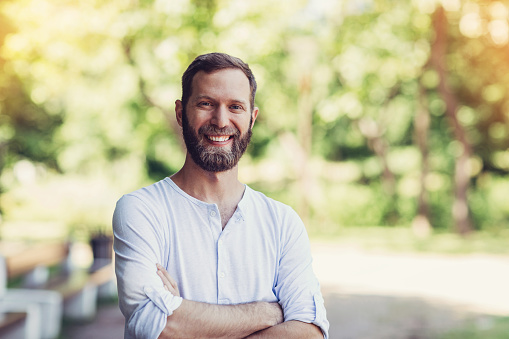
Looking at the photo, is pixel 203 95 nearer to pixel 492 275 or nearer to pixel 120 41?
pixel 492 275

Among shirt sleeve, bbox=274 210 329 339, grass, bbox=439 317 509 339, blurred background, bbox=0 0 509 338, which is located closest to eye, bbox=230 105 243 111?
shirt sleeve, bbox=274 210 329 339

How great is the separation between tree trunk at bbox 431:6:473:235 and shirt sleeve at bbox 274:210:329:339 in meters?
19.7

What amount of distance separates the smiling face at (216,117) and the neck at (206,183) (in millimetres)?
44

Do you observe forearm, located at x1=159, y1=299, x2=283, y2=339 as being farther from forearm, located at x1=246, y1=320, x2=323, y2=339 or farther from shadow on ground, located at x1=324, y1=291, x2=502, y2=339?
shadow on ground, located at x1=324, y1=291, x2=502, y2=339

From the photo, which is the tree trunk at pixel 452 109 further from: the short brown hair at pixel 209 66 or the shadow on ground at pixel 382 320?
the short brown hair at pixel 209 66

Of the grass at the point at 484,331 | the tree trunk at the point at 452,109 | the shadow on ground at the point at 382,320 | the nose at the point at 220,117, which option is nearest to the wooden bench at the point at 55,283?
the shadow on ground at the point at 382,320

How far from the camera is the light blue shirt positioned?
239 centimetres

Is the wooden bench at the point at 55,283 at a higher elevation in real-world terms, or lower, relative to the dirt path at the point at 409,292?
higher

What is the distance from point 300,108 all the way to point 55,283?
13.9m

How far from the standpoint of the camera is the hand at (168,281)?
2424mm

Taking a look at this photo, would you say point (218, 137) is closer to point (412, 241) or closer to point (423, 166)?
point (412, 241)

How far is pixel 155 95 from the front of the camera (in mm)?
20203

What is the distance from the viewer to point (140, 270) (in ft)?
7.88

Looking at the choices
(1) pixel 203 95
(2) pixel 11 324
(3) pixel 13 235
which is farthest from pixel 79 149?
(1) pixel 203 95
